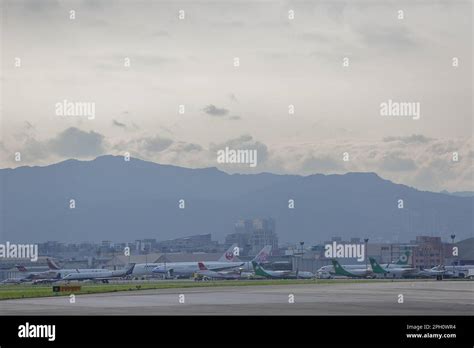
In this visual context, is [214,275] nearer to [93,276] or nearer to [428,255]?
[93,276]

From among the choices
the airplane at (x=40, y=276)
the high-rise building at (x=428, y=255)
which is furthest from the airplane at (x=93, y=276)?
the high-rise building at (x=428, y=255)

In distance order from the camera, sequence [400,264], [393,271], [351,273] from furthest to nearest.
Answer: [400,264]
[393,271]
[351,273]

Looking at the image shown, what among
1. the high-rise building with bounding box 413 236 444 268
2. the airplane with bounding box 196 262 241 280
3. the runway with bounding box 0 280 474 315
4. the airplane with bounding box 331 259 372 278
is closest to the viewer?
the runway with bounding box 0 280 474 315

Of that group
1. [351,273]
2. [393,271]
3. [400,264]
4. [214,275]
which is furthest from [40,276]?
[400,264]

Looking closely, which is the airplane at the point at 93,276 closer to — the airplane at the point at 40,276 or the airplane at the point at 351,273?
the airplane at the point at 40,276

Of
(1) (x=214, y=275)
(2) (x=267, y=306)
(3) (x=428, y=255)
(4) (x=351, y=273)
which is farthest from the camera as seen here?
(3) (x=428, y=255)

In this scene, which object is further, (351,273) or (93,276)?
(93,276)

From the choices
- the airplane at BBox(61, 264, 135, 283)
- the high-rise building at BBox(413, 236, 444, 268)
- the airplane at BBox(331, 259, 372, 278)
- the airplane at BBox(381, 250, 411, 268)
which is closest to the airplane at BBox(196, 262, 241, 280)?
the airplane at BBox(61, 264, 135, 283)

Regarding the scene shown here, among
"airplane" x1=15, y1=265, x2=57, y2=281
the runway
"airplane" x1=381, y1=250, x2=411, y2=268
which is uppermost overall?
the runway

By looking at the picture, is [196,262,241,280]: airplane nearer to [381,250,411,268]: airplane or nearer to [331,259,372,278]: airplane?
[331,259,372,278]: airplane
